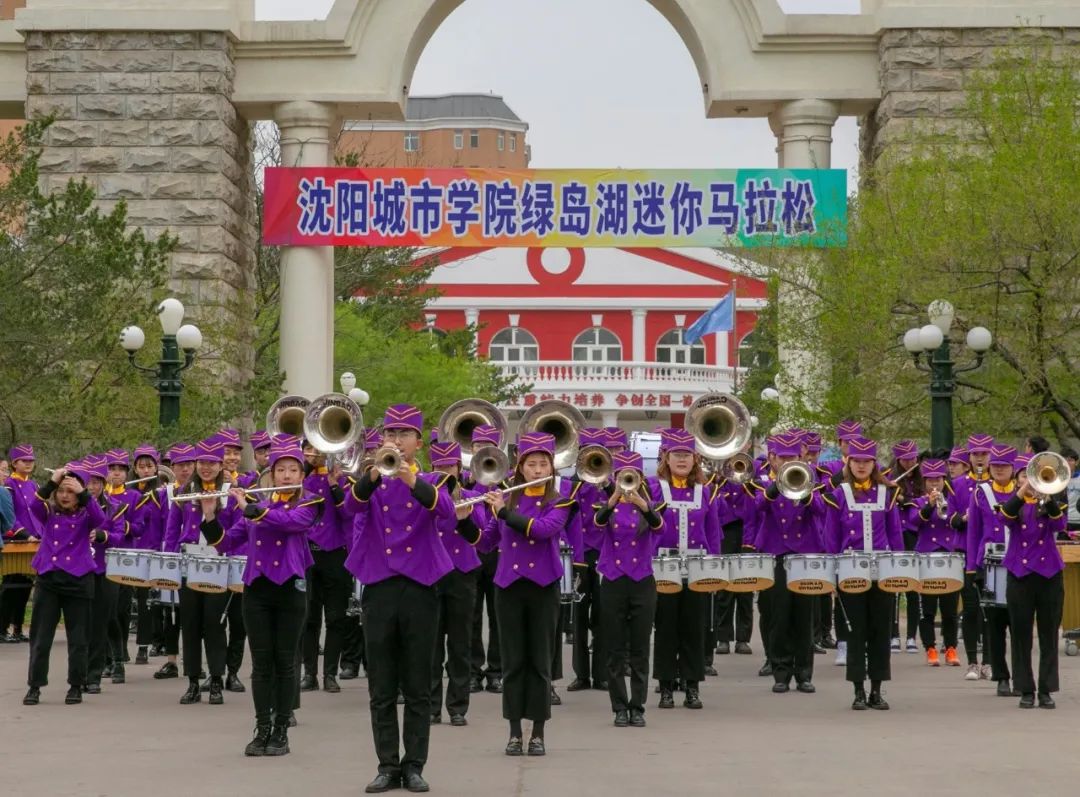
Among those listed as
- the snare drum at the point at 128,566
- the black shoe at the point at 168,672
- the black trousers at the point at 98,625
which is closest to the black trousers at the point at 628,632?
the snare drum at the point at 128,566

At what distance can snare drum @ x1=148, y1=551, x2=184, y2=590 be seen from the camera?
621 inches

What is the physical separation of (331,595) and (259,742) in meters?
4.32

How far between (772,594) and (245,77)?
48.1 feet

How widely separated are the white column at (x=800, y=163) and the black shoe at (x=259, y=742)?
15.6m

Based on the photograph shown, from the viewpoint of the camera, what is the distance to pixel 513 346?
3221 inches

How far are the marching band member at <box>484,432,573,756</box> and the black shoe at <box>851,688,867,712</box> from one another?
127 inches

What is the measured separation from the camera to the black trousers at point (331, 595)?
16.6 m

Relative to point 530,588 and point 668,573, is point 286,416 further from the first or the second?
point 530,588

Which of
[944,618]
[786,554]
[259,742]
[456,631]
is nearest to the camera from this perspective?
[259,742]

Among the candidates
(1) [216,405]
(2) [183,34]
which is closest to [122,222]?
(1) [216,405]

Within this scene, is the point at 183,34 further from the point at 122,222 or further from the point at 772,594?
the point at 772,594

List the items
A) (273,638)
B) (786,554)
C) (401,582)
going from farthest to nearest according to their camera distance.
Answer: (786,554)
(273,638)
(401,582)

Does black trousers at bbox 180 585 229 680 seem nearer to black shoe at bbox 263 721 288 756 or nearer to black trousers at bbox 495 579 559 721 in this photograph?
black shoe at bbox 263 721 288 756

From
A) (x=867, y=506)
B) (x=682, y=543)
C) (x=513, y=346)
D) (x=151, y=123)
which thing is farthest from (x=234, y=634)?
(x=513, y=346)
